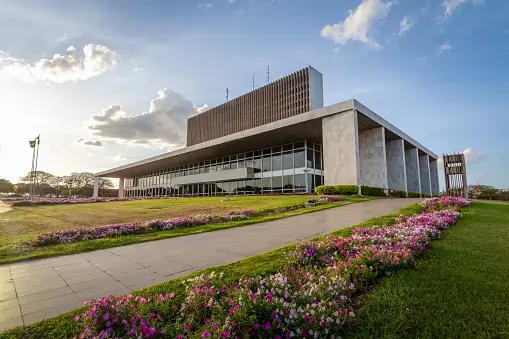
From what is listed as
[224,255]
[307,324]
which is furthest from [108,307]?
[224,255]

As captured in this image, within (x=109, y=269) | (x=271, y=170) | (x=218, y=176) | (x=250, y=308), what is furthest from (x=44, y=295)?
(x=218, y=176)

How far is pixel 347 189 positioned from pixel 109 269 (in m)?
17.6

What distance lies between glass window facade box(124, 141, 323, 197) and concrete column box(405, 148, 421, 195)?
41.6 ft

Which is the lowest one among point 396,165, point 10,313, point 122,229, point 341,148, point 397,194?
point 10,313

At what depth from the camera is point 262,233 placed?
→ 7.18m

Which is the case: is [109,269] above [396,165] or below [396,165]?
below

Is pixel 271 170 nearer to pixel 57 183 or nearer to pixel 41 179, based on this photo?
pixel 57 183

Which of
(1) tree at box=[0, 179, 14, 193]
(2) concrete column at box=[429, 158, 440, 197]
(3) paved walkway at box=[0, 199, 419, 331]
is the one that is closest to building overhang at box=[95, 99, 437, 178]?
(2) concrete column at box=[429, 158, 440, 197]

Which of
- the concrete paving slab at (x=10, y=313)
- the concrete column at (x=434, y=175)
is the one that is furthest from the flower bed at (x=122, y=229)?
the concrete column at (x=434, y=175)

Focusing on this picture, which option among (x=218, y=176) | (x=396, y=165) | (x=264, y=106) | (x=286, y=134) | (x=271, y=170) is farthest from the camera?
(x=264, y=106)

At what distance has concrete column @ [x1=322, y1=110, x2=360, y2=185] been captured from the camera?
20.7 meters

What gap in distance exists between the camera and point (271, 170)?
30.1 meters

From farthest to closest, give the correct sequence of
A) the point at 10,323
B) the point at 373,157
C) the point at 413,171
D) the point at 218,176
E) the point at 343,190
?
the point at 218,176 < the point at 413,171 < the point at 373,157 < the point at 343,190 < the point at 10,323

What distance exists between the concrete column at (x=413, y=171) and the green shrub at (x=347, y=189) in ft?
55.7
